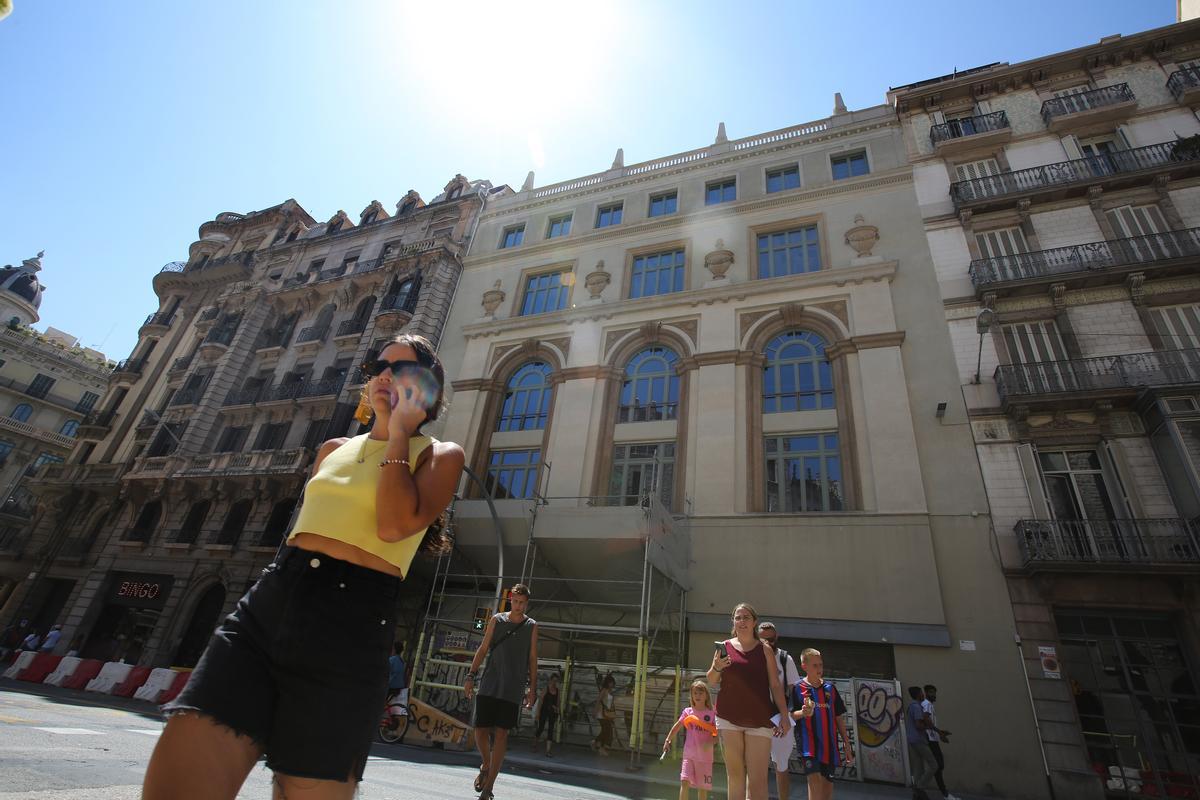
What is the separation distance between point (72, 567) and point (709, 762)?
30.0m

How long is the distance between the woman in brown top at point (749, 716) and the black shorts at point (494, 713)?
195 centimetres

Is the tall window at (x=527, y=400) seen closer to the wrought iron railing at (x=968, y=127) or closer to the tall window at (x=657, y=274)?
the tall window at (x=657, y=274)

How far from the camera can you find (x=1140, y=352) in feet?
45.6

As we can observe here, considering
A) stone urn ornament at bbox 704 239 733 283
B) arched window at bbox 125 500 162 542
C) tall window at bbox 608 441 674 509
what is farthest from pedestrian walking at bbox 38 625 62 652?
stone urn ornament at bbox 704 239 733 283

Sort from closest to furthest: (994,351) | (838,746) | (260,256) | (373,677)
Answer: (373,677), (838,746), (994,351), (260,256)

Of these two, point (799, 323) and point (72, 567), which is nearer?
point (799, 323)

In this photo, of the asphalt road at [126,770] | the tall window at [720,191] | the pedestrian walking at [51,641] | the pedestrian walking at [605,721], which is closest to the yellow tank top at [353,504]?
the asphalt road at [126,770]

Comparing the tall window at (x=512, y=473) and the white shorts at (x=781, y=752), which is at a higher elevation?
the tall window at (x=512, y=473)

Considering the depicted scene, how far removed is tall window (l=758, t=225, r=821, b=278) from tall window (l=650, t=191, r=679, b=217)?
4.28 m

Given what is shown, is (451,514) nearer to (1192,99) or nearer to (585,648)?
(585,648)

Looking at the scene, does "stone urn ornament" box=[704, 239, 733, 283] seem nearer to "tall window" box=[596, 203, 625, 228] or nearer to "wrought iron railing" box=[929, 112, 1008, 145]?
"tall window" box=[596, 203, 625, 228]

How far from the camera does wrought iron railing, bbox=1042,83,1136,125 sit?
18.2 meters

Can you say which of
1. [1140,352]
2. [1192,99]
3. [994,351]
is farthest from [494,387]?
[1192,99]

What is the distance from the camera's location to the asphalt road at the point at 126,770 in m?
3.47
